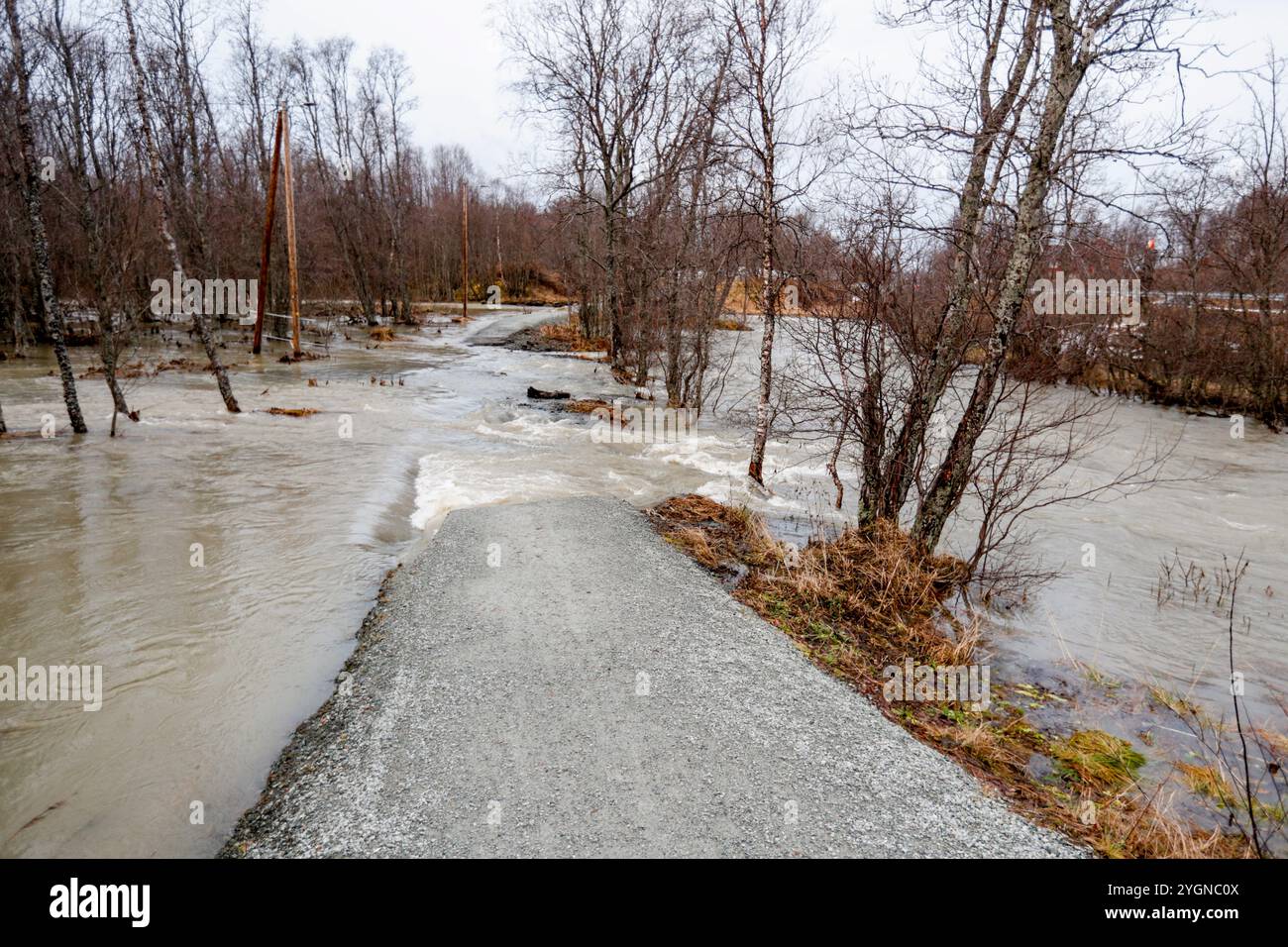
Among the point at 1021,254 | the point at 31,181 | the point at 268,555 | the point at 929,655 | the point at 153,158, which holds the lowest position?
the point at 929,655

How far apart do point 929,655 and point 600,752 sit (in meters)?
3.36

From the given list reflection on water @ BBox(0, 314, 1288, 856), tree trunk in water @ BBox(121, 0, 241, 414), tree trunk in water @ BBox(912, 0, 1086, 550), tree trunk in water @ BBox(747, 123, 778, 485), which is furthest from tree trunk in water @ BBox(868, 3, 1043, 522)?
tree trunk in water @ BBox(121, 0, 241, 414)

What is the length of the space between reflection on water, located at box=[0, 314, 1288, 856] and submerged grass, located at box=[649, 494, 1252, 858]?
3.30 ft

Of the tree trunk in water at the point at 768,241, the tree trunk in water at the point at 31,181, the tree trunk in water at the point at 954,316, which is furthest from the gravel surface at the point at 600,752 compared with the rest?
the tree trunk in water at the point at 31,181

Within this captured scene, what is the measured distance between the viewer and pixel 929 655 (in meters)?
5.85

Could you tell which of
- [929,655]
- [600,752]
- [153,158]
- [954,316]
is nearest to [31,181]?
[153,158]

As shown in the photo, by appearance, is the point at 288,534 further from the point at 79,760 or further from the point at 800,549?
the point at 800,549

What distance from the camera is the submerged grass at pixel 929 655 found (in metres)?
3.76

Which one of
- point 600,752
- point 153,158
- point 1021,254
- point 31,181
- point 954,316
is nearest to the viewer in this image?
point 600,752

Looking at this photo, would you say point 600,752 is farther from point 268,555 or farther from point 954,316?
point 954,316

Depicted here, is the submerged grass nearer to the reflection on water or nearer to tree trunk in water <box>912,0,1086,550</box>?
tree trunk in water <box>912,0,1086,550</box>

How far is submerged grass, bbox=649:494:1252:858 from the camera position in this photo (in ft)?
12.3

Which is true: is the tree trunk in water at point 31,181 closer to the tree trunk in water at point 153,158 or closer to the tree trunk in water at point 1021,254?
the tree trunk in water at point 153,158
